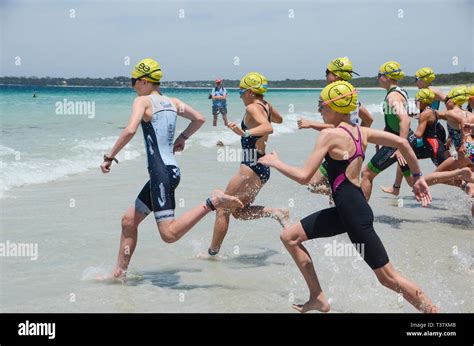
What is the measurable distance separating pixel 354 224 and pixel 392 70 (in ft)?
13.3

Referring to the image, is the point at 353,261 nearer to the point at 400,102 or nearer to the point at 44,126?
the point at 400,102

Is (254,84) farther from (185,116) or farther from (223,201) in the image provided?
(223,201)

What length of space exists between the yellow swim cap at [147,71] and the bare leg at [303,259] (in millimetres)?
1969

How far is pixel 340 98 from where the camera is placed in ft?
15.3

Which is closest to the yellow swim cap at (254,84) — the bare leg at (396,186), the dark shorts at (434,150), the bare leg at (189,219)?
the bare leg at (189,219)

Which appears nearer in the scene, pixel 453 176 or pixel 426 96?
pixel 453 176

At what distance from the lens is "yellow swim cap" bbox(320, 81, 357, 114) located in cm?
468

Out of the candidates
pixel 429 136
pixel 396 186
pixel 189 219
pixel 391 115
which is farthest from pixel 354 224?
pixel 396 186

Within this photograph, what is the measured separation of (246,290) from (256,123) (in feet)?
5.74

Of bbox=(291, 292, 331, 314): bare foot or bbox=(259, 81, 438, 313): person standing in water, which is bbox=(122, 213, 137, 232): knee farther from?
bbox=(291, 292, 331, 314): bare foot

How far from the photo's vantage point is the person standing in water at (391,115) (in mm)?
7863

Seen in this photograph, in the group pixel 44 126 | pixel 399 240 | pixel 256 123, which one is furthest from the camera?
pixel 44 126
